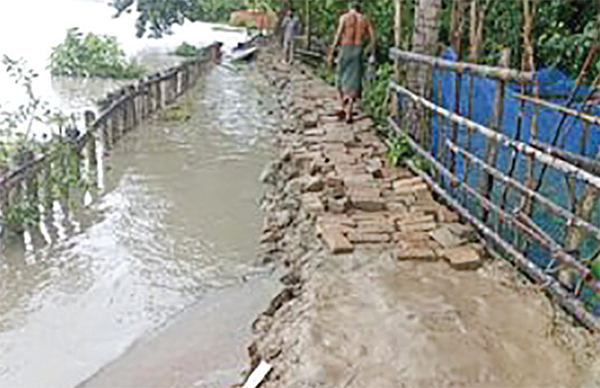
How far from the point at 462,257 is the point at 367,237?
30.9 inches

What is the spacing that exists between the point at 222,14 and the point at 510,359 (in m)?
40.3

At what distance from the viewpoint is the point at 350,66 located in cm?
915

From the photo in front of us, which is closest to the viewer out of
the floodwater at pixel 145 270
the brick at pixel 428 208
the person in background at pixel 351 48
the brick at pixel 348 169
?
the floodwater at pixel 145 270

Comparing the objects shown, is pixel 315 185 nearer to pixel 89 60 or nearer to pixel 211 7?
pixel 89 60

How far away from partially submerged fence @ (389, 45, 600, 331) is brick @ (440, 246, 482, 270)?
19cm

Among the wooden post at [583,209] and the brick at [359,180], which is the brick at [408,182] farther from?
the wooden post at [583,209]

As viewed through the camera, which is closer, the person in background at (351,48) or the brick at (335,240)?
the brick at (335,240)

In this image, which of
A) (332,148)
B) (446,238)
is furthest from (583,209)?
(332,148)

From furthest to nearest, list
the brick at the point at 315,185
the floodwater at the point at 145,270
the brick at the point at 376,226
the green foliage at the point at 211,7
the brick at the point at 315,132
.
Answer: the green foliage at the point at 211,7 < the brick at the point at 315,132 < the brick at the point at 315,185 < the brick at the point at 376,226 < the floodwater at the point at 145,270

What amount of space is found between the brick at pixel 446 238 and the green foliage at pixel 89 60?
17.5 metres

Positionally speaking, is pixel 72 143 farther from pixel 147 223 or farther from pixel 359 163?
pixel 359 163

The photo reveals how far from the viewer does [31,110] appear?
912 centimetres

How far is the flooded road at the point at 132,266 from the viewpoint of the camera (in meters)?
5.30

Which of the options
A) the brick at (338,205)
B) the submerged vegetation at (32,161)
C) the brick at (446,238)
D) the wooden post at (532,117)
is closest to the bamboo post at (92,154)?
the submerged vegetation at (32,161)
